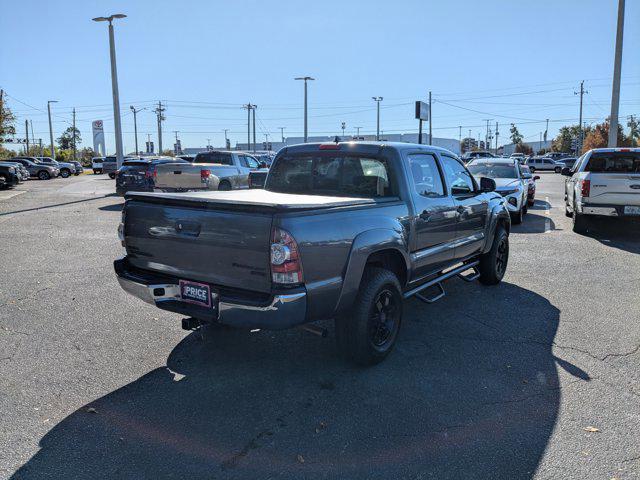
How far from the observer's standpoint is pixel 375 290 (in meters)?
4.12

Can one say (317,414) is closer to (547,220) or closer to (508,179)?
(508,179)

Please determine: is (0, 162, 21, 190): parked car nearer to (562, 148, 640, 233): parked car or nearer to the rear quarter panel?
(562, 148, 640, 233): parked car

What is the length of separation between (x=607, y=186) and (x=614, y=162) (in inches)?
50.7

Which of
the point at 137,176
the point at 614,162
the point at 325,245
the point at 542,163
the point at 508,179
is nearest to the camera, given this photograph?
the point at 325,245

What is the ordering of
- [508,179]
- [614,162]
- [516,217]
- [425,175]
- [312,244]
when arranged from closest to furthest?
[312,244] → [425,175] → [614,162] → [516,217] → [508,179]

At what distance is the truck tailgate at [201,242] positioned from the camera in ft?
11.5

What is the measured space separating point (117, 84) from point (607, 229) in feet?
79.6

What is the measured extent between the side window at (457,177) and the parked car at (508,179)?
6.17 m

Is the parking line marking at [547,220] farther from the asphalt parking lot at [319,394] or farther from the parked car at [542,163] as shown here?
the parked car at [542,163]

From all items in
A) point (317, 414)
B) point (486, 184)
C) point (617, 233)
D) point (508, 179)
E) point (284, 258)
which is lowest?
point (317, 414)

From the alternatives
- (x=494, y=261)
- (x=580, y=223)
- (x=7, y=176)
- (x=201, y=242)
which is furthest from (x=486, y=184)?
(x=7, y=176)

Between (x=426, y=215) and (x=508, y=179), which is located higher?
(x=508, y=179)

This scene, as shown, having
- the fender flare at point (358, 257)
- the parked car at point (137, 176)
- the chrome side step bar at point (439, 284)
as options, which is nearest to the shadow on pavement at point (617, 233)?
the chrome side step bar at point (439, 284)

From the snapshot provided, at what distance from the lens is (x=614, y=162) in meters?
11.7
